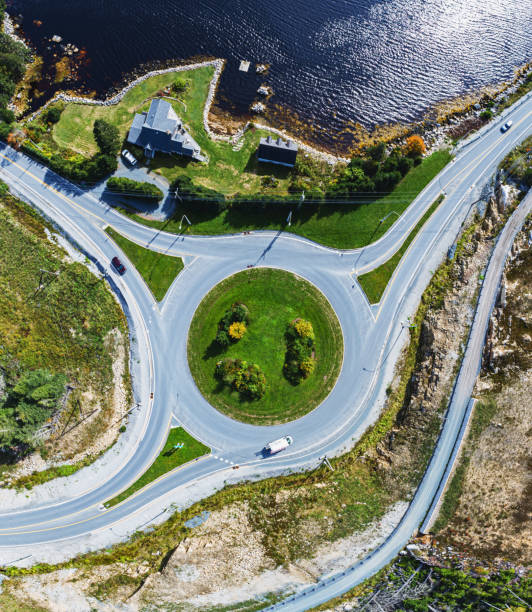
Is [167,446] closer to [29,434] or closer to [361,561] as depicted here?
[29,434]

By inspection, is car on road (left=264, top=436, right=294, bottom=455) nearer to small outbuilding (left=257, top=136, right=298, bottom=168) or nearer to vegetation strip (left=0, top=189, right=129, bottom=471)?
vegetation strip (left=0, top=189, right=129, bottom=471)

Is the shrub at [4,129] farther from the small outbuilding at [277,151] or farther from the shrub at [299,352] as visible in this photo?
the shrub at [299,352]

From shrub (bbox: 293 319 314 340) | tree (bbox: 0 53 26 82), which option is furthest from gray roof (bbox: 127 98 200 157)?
shrub (bbox: 293 319 314 340)

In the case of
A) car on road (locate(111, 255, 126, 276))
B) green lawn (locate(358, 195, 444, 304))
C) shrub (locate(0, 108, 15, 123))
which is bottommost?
green lawn (locate(358, 195, 444, 304))

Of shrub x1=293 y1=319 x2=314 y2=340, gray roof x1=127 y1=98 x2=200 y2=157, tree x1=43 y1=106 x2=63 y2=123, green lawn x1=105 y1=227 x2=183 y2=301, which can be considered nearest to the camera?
shrub x1=293 y1=319 x2=314 y2=340

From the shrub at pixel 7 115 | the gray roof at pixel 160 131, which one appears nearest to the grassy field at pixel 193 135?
the gray roof at pixel 160 131

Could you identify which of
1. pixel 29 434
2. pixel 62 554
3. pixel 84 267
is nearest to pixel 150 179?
pixel 84 267

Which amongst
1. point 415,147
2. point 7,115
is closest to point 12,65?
point 7,115
